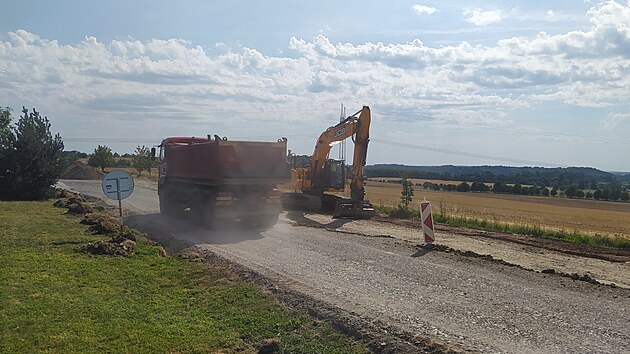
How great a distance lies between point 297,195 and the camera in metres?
27.4

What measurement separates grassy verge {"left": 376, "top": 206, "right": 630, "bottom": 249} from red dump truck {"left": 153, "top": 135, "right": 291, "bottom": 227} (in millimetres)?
8392

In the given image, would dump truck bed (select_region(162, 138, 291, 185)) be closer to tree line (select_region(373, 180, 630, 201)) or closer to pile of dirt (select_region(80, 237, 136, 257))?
pile of dirt (select_region(80, 237, 136, 257))

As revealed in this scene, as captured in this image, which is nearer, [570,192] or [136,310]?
[136,310]

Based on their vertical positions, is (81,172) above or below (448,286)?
above

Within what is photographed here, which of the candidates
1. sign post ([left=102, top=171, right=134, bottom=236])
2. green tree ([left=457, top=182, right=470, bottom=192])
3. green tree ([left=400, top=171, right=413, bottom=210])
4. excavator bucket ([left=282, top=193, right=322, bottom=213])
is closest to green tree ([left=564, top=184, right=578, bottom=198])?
green tree ([left=457, top=182, right=470, bottom=192])

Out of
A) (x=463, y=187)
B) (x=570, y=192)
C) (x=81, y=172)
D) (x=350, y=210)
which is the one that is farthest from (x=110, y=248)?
(x=570, y=192)

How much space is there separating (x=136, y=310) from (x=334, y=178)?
19701mm

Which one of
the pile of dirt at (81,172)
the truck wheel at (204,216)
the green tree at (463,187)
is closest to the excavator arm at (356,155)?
the truck wheel at (204,216)

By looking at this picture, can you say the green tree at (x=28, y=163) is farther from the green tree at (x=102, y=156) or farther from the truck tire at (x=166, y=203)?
the green tree at (x=102, y=156)

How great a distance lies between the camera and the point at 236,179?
19000 millimetres

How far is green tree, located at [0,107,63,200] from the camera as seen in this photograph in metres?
33.0

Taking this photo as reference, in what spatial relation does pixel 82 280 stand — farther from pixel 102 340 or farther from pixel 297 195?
pixel 297 195

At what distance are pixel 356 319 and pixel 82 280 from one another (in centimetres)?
527

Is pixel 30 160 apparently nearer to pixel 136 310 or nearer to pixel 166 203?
pixel 166 203
